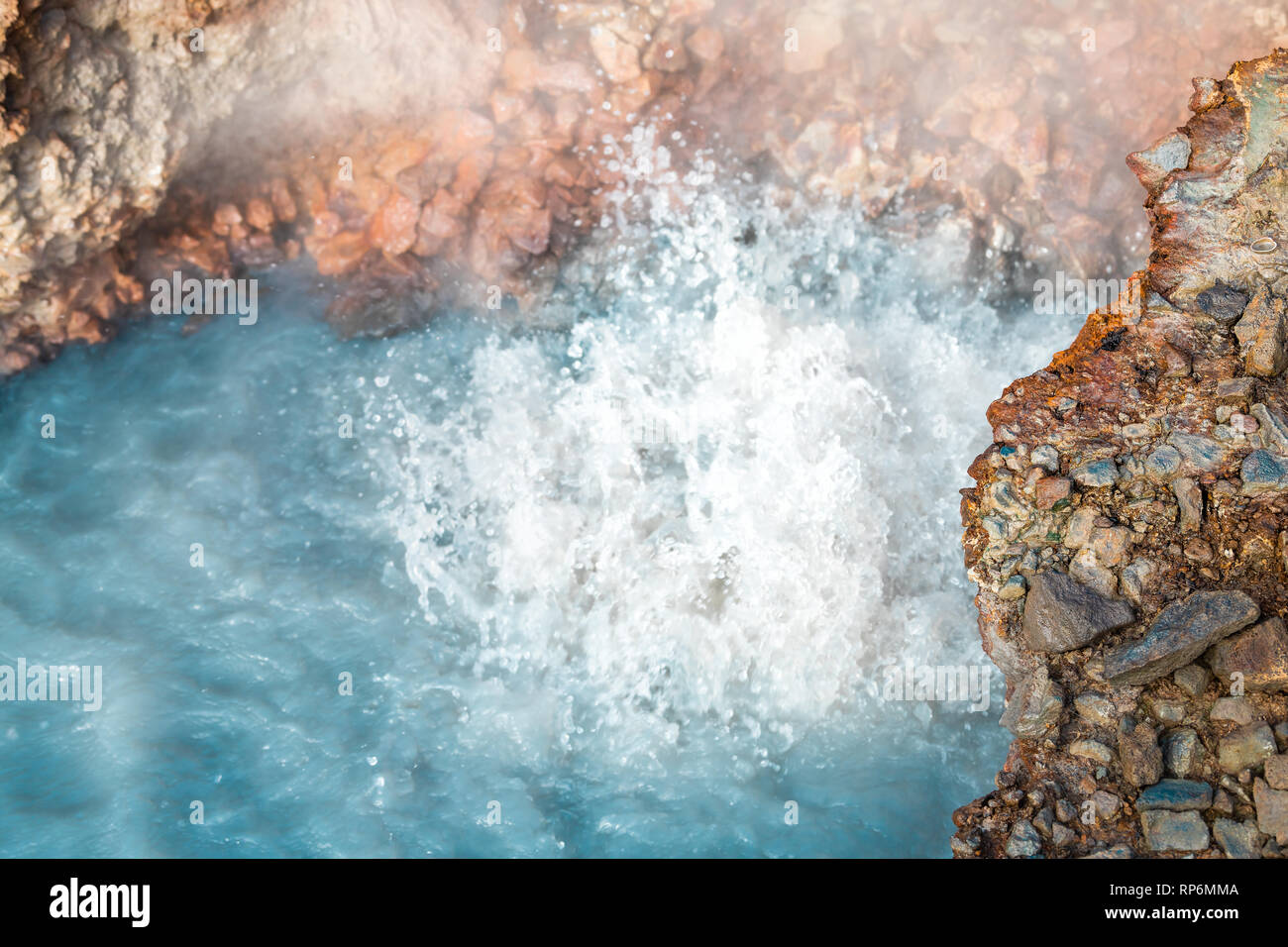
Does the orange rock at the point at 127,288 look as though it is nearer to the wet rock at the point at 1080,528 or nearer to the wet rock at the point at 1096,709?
the wet rock at the point at 1080,528

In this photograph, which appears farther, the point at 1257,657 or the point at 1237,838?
the point at 1257,657

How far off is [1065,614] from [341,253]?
475 cm

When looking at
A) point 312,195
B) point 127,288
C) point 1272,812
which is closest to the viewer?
point 1272,812

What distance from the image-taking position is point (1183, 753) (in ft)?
9.18

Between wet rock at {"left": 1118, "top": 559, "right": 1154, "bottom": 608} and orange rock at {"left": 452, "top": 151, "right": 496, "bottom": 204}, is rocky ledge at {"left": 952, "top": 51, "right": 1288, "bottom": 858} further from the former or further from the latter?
orange rock at {"left": 452, "top": 151, "right": 496, "bottom": 204}

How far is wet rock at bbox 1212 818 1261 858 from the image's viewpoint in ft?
8.57

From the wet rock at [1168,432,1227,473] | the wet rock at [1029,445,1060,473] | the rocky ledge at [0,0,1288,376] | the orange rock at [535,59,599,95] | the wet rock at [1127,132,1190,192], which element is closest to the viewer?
the wet rock at [1168,432,1227,473]

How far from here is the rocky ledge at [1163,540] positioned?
9.11 ft

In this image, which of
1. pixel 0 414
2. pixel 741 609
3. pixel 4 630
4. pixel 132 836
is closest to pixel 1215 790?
pixel 741 609

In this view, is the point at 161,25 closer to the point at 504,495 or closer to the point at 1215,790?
the point at 504,495

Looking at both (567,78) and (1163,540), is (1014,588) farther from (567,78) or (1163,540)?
(567,78)

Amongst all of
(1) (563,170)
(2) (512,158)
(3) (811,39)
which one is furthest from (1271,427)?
(2) (512,158)

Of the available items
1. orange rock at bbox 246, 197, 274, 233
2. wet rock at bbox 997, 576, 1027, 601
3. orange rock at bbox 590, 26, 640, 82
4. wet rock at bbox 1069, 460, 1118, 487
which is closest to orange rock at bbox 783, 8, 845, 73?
orange rock at bbox 590, 26, 640, 82

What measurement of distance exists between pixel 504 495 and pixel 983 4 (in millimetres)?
4121
